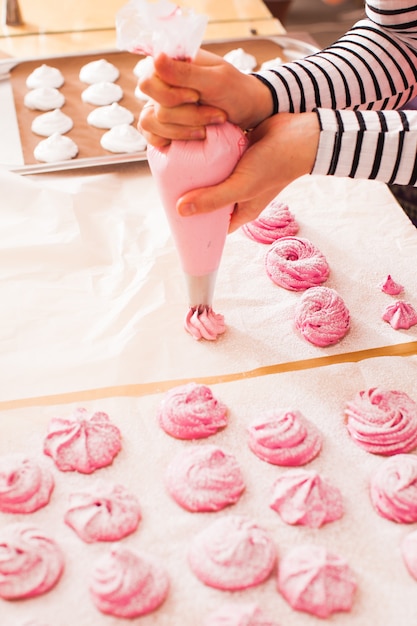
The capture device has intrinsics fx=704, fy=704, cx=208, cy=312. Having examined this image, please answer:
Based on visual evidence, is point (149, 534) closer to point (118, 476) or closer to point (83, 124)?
point (118, 476)

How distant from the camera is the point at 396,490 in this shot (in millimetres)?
1134

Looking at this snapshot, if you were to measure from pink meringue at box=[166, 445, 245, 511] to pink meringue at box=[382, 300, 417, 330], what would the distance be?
50 cm

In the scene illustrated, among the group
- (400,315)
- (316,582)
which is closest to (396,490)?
(316,582)

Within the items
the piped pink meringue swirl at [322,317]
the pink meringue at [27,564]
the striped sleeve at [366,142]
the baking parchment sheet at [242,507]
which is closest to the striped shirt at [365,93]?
the striped sleeve at [366,142]

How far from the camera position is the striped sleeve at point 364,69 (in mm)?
1367

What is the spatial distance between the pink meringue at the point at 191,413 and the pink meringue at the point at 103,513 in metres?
0.16

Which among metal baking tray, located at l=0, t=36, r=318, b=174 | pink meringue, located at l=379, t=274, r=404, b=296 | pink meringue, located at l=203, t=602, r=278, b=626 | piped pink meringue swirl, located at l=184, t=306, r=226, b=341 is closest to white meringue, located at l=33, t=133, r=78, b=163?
metal baking tray, located at l=0, t=36, r=318, b=174

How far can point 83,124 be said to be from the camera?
2031 mm

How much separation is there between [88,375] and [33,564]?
1.36 feet

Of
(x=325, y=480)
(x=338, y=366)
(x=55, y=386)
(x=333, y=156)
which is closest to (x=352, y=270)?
(x=338, y=366)

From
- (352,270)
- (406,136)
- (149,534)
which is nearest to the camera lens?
(149,534)

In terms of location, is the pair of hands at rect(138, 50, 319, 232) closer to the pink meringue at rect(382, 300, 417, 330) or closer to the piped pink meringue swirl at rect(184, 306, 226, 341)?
the piped pink meringue swirl at rect(184, 306, 226, 341)

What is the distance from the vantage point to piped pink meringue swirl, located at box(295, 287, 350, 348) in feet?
4.64

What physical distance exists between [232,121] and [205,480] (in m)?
0.60
